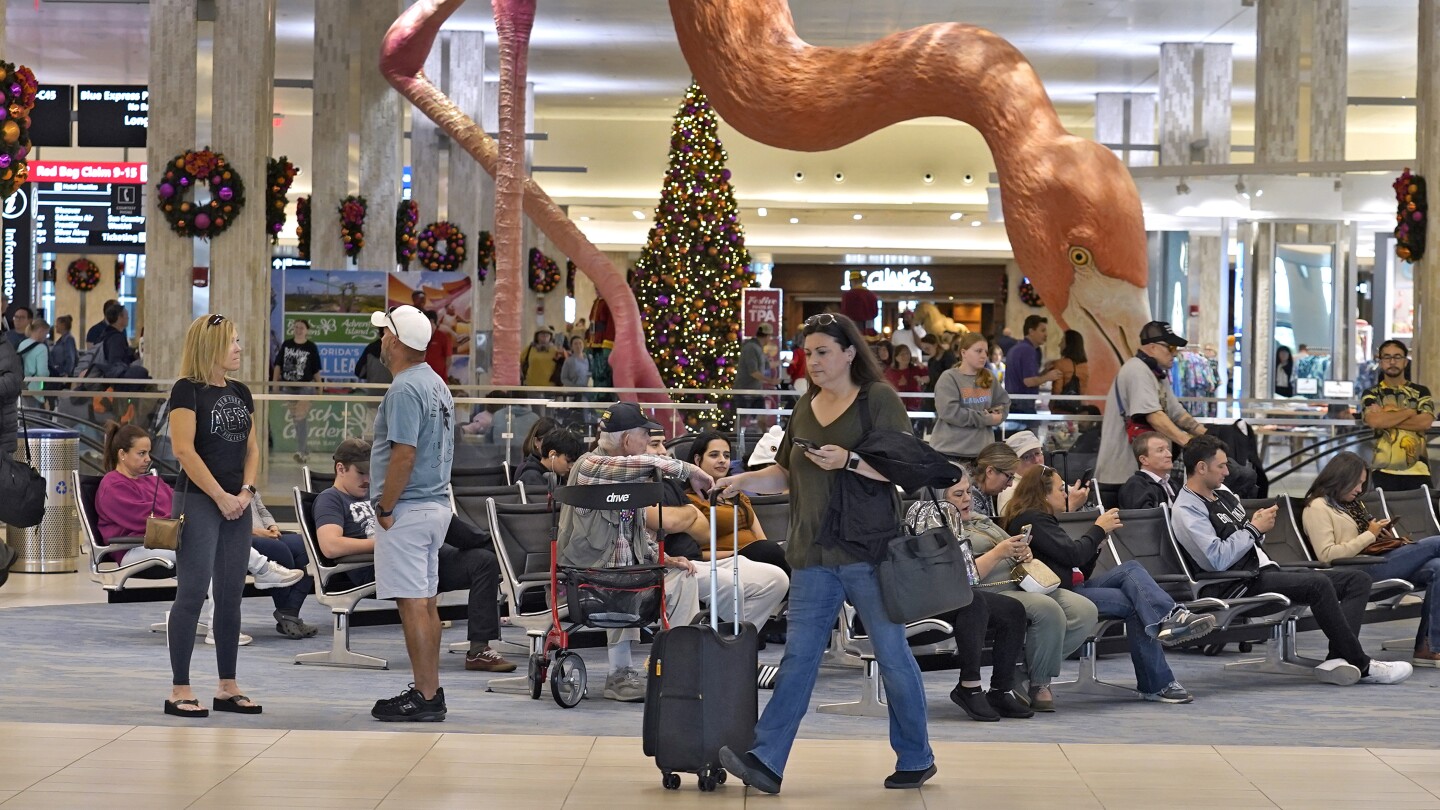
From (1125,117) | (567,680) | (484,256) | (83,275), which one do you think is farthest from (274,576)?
(83,275)

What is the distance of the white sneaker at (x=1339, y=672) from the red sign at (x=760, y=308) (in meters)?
12.0

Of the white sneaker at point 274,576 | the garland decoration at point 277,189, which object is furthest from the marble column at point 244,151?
the white sneaker at point 274,576

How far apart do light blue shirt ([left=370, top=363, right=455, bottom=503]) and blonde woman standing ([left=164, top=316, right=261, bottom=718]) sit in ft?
1.69

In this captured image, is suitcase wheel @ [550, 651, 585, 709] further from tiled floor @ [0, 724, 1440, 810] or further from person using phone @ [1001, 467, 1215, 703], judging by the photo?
person using phone @ [1001, 467, 1215, 703]

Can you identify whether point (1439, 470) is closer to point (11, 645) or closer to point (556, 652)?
point (556, 652)

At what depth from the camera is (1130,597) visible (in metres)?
7.61

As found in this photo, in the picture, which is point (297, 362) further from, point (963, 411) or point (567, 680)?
point (567, 680)

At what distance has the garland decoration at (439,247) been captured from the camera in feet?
74.8

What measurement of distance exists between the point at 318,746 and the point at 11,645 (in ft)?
10.3

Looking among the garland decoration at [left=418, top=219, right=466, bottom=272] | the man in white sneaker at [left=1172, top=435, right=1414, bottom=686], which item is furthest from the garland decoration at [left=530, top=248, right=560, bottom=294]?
the man in white sneaker at [left=1172, top=435, right=1414, bottom=686]

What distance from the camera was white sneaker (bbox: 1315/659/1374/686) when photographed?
8.14m

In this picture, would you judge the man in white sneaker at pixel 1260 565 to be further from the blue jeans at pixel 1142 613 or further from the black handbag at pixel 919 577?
the black handbag at pixel 919 577

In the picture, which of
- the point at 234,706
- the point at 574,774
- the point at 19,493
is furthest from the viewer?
the point at 234,706

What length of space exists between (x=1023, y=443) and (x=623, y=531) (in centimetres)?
440
